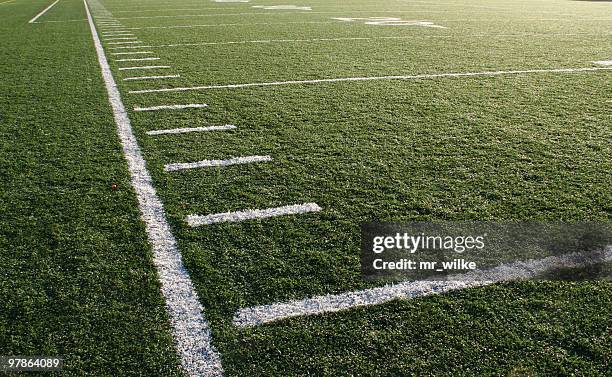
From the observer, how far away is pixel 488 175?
120 inches

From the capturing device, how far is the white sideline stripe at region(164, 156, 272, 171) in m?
3.22

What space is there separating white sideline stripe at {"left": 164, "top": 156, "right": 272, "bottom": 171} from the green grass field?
0.06m

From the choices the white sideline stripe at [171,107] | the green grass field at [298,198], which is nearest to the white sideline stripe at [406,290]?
the green grass field at [298,198]

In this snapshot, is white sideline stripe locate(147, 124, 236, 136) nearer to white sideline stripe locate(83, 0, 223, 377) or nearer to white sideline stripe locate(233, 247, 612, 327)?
white sideline stripe locate(83, 0, 223, 377)

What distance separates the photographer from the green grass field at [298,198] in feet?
5.70

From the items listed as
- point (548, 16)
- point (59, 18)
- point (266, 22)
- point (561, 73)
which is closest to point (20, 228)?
point (561, 73)

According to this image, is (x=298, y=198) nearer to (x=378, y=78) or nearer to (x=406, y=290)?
Answer: (x=406, y=290)

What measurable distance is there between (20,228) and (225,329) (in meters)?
1.25

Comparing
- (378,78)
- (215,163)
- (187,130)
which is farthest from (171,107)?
(378,78)

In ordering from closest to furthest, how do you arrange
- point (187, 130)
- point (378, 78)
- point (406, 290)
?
1. point (406, 290)
2. point (187, 130)
3. point (378, 78)

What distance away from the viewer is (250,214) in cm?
260

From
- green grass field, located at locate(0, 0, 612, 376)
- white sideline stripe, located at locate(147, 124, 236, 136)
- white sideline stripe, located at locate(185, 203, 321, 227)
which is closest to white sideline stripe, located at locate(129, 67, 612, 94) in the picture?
green grass field, located at locate(0, 0, 612, 376)

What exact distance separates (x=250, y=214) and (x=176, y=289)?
65 centimetres

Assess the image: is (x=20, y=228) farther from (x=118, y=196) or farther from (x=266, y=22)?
(x=266, y=22)
